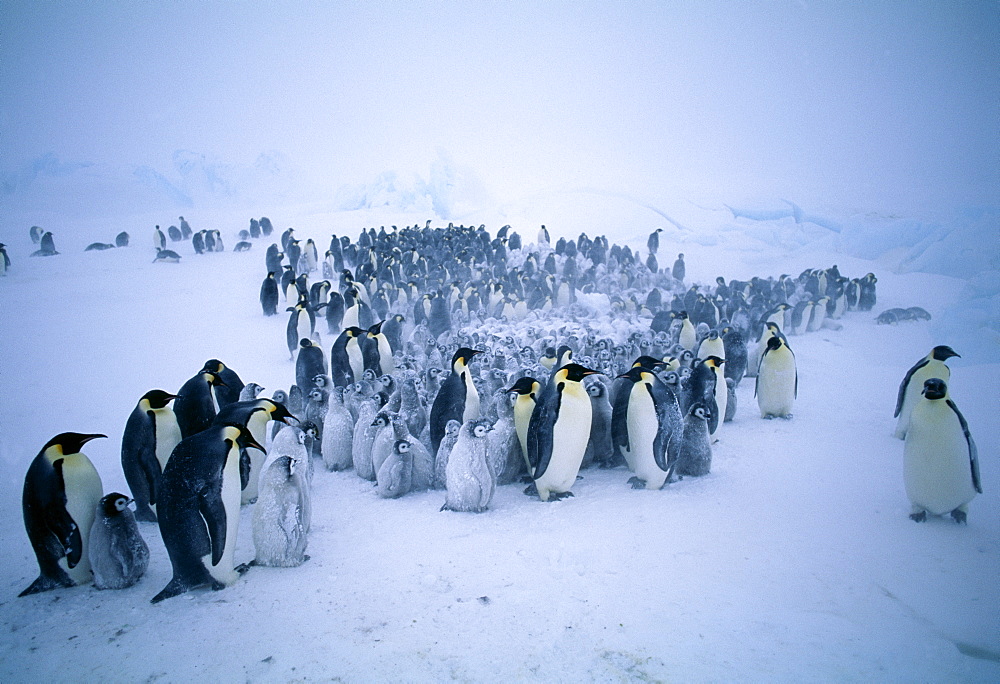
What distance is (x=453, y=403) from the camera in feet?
14.6

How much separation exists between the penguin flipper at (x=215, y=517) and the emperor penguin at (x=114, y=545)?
18.1 inches

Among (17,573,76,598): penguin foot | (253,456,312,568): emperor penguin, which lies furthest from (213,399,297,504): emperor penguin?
(17,573,76,598): penguin foot

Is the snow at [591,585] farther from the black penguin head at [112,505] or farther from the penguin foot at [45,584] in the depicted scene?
the black penguin head at [112,505]

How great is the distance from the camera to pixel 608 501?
12.3ft

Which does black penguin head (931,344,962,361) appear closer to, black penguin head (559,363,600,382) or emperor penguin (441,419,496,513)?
black penguin head (559,363,600,382)

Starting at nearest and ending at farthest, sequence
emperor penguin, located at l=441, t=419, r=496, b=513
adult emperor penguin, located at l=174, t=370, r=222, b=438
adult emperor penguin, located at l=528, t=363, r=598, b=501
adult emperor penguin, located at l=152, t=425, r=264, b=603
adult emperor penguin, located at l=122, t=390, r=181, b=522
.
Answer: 1. adult emperor penguin, located at l=152, t=425, r=264, b=603
2. adult emperor penguin, located at l=122, t=390, r=181, b=522
3. emperor penguin, located at l=441, t=419, r=496, b=513
4. adult emperor penguin, located at l=528, t=363, r=598, b=501
5. adult emperor penguin, located at l=174, t=370, r=222, b=438

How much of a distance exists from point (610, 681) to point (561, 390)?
2022mm

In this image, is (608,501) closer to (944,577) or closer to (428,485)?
(428,485)

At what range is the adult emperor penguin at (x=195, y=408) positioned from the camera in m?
3.98

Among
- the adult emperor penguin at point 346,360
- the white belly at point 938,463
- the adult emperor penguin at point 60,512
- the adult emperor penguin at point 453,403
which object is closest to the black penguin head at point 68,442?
the adult emperor penguin at point 60,512

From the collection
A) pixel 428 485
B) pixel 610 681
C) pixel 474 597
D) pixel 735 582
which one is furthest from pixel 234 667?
pixel 735 582

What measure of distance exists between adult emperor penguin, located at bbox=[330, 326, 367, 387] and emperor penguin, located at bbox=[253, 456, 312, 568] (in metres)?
3.73

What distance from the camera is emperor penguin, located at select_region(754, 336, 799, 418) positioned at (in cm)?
554

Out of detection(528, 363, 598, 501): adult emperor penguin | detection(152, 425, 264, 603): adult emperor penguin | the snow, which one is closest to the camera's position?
the snow
